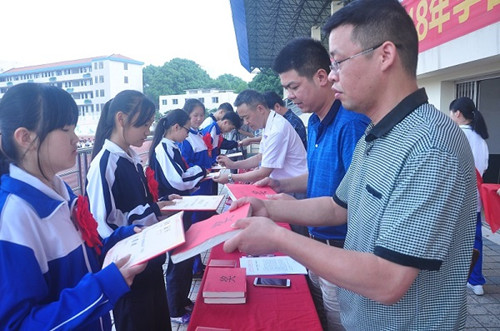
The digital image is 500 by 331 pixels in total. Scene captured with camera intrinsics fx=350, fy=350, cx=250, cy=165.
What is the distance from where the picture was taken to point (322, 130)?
208 cm

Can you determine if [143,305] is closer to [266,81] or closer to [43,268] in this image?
[43,268]

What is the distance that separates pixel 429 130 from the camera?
36.8 inches

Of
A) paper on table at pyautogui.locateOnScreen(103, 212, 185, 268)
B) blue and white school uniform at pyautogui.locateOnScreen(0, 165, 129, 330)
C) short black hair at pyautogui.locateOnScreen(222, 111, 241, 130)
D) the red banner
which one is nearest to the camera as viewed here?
blue and white school uniform at pyautogui.locateOnScreen(0, 165, 129, 330)

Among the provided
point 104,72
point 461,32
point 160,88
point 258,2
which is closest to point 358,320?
point 461,32

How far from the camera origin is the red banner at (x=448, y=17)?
3722mm

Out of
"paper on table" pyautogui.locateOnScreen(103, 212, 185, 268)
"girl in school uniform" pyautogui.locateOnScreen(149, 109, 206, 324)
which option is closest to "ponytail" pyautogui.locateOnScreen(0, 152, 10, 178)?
"paper on table" pyautogui.locateOnScreen(103, 212, 185, 268)

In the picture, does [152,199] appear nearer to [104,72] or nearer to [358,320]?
[358,320]

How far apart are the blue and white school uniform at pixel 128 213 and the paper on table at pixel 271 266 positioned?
0.49 meters

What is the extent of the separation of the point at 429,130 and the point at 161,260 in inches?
58.7

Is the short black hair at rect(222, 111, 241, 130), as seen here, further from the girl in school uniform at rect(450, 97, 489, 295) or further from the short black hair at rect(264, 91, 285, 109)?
the girl in school uniform at rect(450, 97, 489, 295)

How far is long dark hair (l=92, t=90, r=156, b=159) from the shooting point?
2215mm

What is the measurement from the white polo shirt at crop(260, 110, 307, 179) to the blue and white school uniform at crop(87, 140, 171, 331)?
138 cm

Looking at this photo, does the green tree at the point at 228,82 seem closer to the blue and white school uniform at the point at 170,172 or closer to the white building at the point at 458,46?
the white building at the point at 458,46

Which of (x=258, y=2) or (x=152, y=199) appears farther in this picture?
(x=258, y=2)
